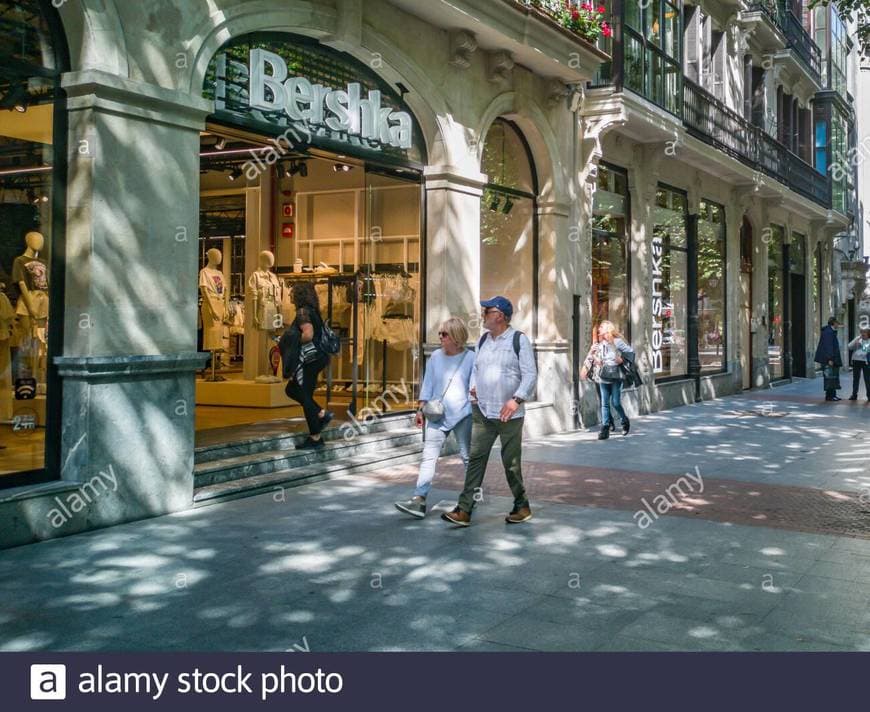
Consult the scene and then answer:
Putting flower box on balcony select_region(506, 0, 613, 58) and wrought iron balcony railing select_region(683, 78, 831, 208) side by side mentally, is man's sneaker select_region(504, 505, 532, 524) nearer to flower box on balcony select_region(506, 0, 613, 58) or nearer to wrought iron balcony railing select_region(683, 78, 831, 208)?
flower box on balcony select_region(506, 0, 613, 58)

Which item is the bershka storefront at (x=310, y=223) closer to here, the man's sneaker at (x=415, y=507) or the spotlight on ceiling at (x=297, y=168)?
the spotlight on ceiling at (x=297, y=168)

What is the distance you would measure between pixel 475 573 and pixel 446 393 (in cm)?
225

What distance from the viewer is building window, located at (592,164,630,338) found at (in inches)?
661

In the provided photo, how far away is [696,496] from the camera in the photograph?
9055 mm

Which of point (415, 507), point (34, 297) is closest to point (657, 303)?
point (415, 507)

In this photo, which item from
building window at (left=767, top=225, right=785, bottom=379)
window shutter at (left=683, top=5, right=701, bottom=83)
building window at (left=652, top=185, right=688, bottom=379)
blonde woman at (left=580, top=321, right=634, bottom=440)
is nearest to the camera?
blonde woman at (left=580, top=321, right=634, bottom=440)

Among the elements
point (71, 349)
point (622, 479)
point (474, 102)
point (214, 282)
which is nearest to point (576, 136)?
point (474, 102)

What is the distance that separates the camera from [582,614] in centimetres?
532

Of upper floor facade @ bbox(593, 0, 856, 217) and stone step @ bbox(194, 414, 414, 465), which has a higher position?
upper floor facade @ bbox(593, 0, 856, 217)

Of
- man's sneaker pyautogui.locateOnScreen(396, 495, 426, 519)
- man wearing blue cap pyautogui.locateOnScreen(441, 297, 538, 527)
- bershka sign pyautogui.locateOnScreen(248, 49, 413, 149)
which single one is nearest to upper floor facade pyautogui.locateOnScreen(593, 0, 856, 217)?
bershka sign pyautogui.locateOnScreen(248, 49, 413, 149)

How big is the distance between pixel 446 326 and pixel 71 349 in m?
3.03

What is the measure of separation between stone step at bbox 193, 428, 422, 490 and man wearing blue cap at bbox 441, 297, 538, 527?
2307 mm

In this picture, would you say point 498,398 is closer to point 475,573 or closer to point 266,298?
point 475,573

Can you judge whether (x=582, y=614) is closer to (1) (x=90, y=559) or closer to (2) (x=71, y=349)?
(1) (x=90, y=559)
